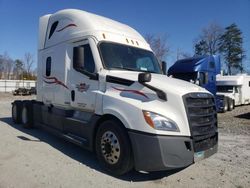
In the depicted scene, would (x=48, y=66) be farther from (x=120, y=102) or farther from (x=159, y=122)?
(x=159, y=122)

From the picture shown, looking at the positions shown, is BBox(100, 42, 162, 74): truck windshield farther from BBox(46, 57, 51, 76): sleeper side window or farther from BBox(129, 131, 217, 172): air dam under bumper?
BBox(46, 57, 51, 76): sleeper side window

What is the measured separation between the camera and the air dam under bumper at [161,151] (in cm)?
500

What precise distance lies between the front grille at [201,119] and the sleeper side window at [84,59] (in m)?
2.28

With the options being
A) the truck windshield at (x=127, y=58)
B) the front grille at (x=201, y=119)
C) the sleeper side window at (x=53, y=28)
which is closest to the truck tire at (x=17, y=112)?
the sleeper side window at (x=53, y=28)

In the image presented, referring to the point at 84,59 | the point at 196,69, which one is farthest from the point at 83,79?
the point at 196,69

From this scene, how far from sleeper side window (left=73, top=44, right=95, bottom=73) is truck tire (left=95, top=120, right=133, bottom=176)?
1.36m

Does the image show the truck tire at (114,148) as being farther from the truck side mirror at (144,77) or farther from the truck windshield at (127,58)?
the truck windshield at (127,58)

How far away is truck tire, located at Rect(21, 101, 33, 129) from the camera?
10258mm

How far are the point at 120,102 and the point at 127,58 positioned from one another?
155 centimetres

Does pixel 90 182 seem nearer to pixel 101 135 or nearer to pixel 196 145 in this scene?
pixel 101 135

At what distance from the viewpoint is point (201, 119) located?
5.52m

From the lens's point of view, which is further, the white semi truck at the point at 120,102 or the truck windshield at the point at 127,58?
the truck windshield at the point at 127,58

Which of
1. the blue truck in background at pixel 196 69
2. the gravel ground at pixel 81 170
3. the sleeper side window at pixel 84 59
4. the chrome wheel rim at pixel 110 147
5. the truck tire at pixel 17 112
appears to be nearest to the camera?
the gravel ground at pixel 81 170

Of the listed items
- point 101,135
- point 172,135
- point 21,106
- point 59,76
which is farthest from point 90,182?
point 21,106
